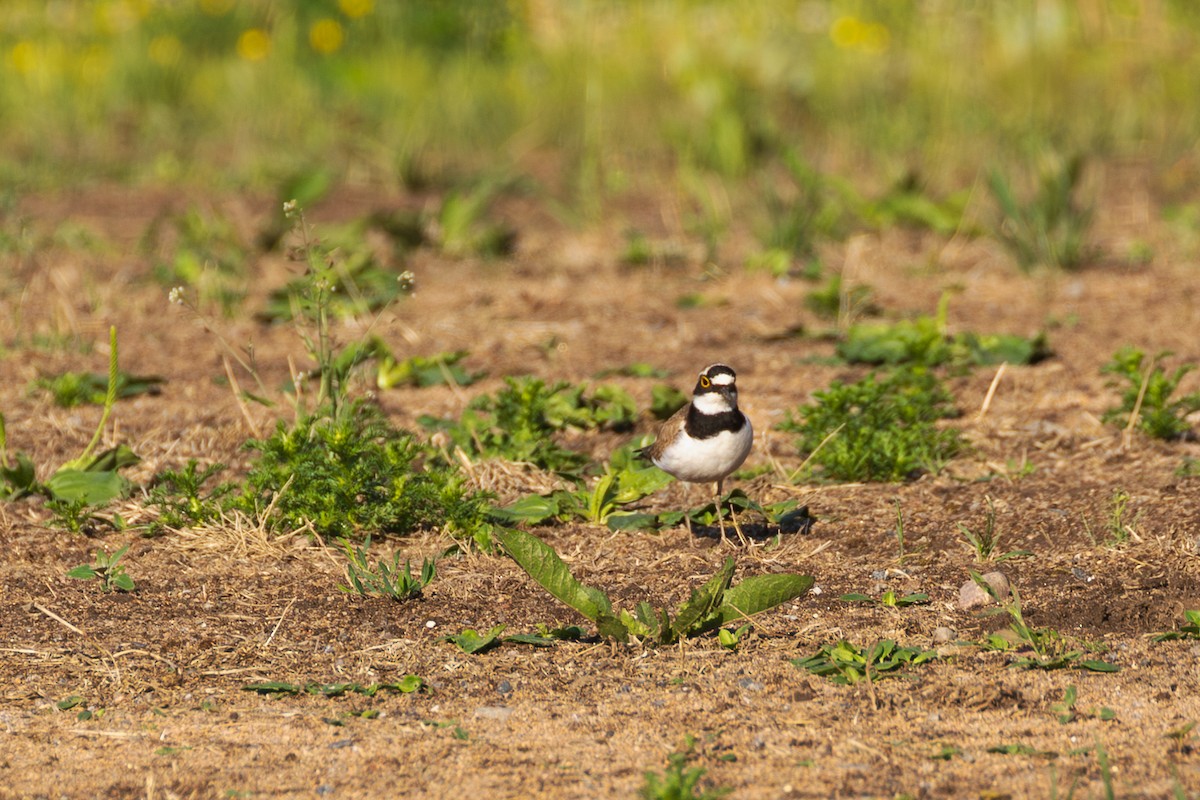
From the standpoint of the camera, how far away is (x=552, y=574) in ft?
13.2

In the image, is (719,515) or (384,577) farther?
(719,515)

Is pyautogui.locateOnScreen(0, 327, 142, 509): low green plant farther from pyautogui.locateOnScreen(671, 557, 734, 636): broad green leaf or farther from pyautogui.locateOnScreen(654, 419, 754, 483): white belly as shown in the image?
pyautogui.locateOnScreen(671, 557, 734, 636): broad green leaf

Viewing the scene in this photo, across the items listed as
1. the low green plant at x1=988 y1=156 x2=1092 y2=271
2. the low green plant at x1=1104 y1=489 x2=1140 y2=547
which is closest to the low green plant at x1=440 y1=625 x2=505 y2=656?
the low green plant at x1=1104 y1=489 x2=1140 y2=547

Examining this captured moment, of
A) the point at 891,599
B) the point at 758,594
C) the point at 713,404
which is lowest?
the point at 891,599

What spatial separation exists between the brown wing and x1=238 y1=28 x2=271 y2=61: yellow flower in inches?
338

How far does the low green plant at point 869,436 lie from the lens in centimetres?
514

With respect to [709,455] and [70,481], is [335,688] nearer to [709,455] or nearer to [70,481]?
[709,455]

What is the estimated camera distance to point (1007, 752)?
10.6 feet

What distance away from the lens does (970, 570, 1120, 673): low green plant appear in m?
3.69

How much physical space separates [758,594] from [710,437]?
65cm

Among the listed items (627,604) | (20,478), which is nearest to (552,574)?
(627,604)

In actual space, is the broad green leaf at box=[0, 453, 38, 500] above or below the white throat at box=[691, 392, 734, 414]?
below

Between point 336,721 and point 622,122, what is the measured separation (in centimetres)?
785

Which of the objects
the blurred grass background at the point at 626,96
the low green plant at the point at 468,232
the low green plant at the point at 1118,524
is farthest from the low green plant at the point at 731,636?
the blurred grass background at the point at 626,96
